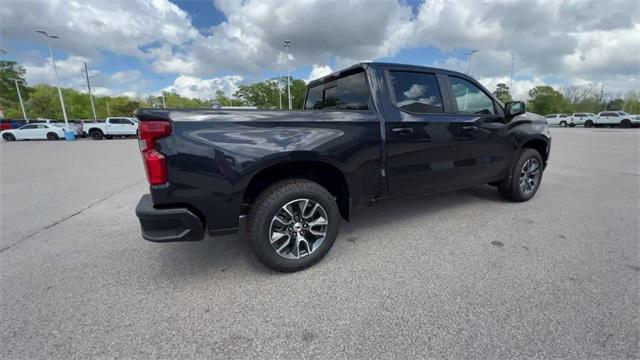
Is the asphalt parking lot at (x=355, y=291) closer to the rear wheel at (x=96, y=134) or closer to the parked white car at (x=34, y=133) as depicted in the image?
the rear wheel at (x=96, y=134)

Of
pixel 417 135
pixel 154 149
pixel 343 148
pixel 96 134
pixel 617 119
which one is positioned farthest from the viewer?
pixel 617 119

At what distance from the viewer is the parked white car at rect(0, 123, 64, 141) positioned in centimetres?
2281

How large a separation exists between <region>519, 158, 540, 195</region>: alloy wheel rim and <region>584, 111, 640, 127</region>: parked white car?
36509mm

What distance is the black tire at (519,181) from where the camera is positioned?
4.17 m

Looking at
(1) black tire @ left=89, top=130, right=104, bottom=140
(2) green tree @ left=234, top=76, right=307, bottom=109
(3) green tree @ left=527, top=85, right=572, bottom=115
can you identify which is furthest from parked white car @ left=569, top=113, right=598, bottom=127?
(1) black tire @ left=89, top=130, right=104, bottom=140

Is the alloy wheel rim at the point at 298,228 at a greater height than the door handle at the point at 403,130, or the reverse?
the door handle at the point at 403,130

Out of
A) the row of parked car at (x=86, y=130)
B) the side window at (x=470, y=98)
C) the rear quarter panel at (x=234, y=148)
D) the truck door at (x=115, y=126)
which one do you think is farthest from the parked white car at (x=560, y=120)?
the truck door at (x=115, y=126)

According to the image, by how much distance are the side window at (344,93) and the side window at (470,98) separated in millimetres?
1253

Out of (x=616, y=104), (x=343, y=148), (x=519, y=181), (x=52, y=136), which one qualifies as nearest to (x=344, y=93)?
(x=343, y=148)

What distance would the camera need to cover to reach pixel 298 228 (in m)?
2.62

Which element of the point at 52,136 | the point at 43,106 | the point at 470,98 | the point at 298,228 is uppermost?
the point at 43,106

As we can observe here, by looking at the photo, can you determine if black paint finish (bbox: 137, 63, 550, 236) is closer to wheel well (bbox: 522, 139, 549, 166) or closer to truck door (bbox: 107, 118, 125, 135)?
wheel well (bbox: 522, 139, 549, 166)

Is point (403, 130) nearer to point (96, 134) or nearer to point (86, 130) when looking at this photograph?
point (96, 134)

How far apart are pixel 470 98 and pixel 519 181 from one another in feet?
5.22
